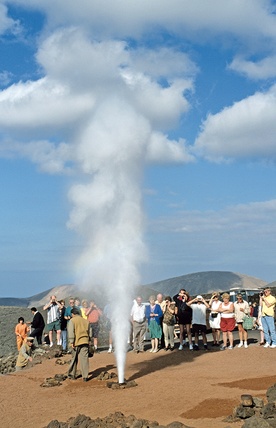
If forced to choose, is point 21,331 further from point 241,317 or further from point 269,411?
point 269,411

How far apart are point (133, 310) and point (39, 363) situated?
11.4ft

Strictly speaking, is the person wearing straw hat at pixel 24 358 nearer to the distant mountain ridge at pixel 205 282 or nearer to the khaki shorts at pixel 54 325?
the khaki shorts at pixel 54 325

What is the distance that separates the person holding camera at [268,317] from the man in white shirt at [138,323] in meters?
3.84

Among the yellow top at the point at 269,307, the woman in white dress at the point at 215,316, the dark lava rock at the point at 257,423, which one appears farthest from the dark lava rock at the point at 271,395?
the woman in white dress at the point at 215,316

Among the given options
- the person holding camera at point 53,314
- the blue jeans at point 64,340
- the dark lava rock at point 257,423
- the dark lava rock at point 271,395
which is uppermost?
the person holding camera at point 53,314

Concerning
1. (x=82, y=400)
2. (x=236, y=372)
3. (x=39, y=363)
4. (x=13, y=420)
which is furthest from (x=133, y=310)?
(x=13, y=420)

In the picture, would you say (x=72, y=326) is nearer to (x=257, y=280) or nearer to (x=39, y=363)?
(x=39, y=363)

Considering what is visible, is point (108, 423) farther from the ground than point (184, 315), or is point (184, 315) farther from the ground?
point (184, 315)

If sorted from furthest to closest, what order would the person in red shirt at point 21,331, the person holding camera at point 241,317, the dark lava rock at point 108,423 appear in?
the person in red shirt at point 21,331, the person holding camera at point 241,317, the dark lava rock at point 108,423

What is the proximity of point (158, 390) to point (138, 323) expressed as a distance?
606cm

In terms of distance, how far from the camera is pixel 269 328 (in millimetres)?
18938

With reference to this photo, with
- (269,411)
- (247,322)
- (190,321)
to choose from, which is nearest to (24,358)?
(190,321)

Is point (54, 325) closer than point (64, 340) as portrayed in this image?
No

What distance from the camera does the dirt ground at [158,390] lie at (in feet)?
38.8
